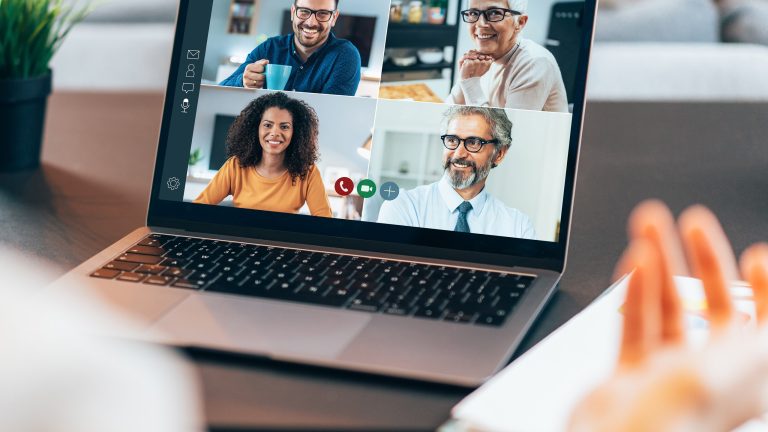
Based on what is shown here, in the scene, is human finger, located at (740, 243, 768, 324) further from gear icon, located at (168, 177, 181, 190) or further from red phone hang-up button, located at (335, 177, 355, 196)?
gear icon, located at (168, 177, 181, 190)

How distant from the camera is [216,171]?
822 mm

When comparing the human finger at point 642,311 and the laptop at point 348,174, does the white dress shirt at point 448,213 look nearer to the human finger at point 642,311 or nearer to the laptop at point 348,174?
the laptop at point 348,174

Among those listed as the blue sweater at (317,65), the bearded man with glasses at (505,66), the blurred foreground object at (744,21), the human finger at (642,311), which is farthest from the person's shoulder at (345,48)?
the blurred foreground object at (744,21)

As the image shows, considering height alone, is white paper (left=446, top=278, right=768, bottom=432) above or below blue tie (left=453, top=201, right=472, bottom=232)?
below

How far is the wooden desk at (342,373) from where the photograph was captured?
0.51 metres

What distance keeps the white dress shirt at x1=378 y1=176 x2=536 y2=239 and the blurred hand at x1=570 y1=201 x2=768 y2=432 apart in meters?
0.35

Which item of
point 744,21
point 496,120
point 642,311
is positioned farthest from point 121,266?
point 744,21

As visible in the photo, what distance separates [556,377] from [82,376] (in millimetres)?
288

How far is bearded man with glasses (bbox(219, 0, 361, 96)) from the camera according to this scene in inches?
32.0

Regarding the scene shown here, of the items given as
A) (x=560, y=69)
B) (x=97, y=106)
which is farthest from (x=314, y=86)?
(x=97, y=106)

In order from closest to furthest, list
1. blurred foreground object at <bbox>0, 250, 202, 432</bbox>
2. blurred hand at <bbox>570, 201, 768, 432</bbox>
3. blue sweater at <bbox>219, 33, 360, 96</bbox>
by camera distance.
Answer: blurred hand at <bbox>570, 201, 768, 432</bbox>
blurred foreground object at <bbox>0, 250, 202, 432</bbox>
blue sweater at <bbox>219, 33, 360, 96</bbox>

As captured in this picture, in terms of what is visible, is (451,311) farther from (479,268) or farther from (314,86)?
(314,86)

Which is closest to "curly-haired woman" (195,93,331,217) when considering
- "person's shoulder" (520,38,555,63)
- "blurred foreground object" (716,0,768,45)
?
"person's shoulder" (520,38,555,63)

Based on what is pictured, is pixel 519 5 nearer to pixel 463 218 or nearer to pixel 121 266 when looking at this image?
pixel 463 218
